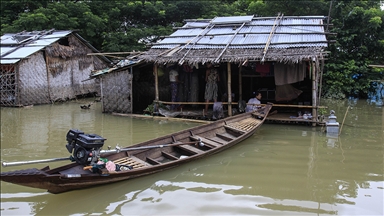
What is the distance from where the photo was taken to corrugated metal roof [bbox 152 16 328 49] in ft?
33.6

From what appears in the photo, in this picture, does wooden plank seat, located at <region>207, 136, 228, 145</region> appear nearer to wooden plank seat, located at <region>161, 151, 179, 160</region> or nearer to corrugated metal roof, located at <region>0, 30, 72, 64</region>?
wooden plank seat, located at <region>161, 151, 179, 160</region>

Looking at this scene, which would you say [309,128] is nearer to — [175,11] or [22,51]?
[22,51]

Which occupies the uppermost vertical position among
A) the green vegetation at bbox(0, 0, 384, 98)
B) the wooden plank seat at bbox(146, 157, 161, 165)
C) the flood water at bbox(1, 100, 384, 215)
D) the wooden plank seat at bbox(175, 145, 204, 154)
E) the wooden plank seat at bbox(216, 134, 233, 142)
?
the green vegetation at bbox(0, 0, 384, 98)

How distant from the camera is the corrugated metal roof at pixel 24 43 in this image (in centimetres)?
1362

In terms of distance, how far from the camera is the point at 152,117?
11117 millimetres

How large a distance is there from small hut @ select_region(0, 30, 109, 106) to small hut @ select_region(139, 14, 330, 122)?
19.5ft

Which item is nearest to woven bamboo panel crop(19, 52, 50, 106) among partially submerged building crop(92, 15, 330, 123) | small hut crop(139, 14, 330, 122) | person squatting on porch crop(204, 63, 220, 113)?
partially submerged building crop(92, 15, 330, 123)

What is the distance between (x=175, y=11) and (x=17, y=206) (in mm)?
18557

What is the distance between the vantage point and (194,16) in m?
21.5

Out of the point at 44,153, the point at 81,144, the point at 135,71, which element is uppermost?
the point at 135,71

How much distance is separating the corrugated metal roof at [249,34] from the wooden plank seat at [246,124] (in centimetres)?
Result: 272

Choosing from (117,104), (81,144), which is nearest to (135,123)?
(117,104)

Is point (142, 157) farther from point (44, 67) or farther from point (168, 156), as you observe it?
point (44, 67)

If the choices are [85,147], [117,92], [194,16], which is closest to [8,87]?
[117,92]
